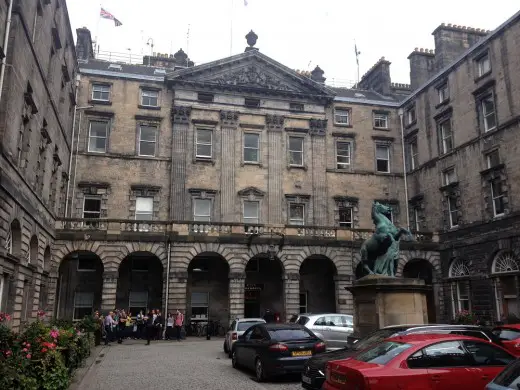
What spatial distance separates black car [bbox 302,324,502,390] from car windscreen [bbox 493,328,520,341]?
239 centimetres

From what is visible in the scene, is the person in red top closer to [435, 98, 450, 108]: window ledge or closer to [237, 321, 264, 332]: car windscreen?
[237, 321, 264, 332]: car windscreen

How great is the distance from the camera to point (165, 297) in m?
30.3

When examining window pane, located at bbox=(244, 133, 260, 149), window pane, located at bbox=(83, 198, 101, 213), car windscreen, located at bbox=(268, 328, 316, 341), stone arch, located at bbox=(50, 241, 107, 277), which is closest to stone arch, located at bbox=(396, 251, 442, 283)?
window pane, located at bbox=(244, 133, 260, 149)

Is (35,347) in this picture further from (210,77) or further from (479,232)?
(210,77)

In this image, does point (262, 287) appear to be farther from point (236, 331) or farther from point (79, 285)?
A: point (236, 331)

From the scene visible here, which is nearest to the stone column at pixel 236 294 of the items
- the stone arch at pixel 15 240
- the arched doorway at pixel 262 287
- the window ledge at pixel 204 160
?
the arched doorway at pixel 262 287

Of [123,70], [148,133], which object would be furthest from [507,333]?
[123,70]

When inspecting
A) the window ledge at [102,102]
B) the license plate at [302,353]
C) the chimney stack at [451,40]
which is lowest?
the license plate at [302,353]

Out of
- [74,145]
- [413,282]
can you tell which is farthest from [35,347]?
[74,145]

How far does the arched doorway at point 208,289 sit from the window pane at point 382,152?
15528mm

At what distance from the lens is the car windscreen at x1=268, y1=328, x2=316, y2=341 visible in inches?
560

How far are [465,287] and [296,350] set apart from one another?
22.1 m

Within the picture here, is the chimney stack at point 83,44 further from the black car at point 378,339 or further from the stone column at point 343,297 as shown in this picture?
the black car at point 378,339

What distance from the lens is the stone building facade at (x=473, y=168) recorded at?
28656 millimetres
